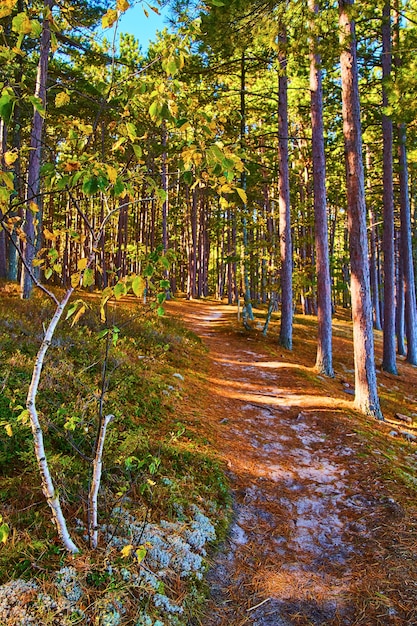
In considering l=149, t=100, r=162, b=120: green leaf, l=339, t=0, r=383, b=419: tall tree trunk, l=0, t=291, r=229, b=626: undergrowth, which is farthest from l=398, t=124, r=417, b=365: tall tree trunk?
l=149, t=100, r=162, b=120: green leaf

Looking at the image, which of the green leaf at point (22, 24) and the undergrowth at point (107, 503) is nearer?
the green leaf at point (22, 24)

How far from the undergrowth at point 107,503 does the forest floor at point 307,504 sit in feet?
1.16

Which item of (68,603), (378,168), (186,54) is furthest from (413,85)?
(378,168)

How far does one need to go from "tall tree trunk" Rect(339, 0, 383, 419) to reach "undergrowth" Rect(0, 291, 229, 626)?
401 cm

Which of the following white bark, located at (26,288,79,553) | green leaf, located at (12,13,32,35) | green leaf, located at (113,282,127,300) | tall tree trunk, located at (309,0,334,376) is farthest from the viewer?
tall tree trunk, located at (309,0,334,376)

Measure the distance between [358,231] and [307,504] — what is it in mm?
5334

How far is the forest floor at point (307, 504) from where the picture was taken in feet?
10.3

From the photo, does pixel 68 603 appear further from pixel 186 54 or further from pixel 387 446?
pixel 387 446

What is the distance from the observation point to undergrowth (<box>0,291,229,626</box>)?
254 cm

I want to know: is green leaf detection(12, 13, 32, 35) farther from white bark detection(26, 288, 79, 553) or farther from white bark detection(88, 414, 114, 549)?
white bark detection(88, 414, 114, 549)

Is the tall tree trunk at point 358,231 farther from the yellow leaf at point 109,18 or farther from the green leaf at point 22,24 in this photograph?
the green leaf at point 22,24

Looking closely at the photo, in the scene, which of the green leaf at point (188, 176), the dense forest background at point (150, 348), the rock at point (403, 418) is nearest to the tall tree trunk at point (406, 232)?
the dense forest background at point (150, 348)

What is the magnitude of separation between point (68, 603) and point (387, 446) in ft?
18.1

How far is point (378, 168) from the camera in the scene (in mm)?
21531
